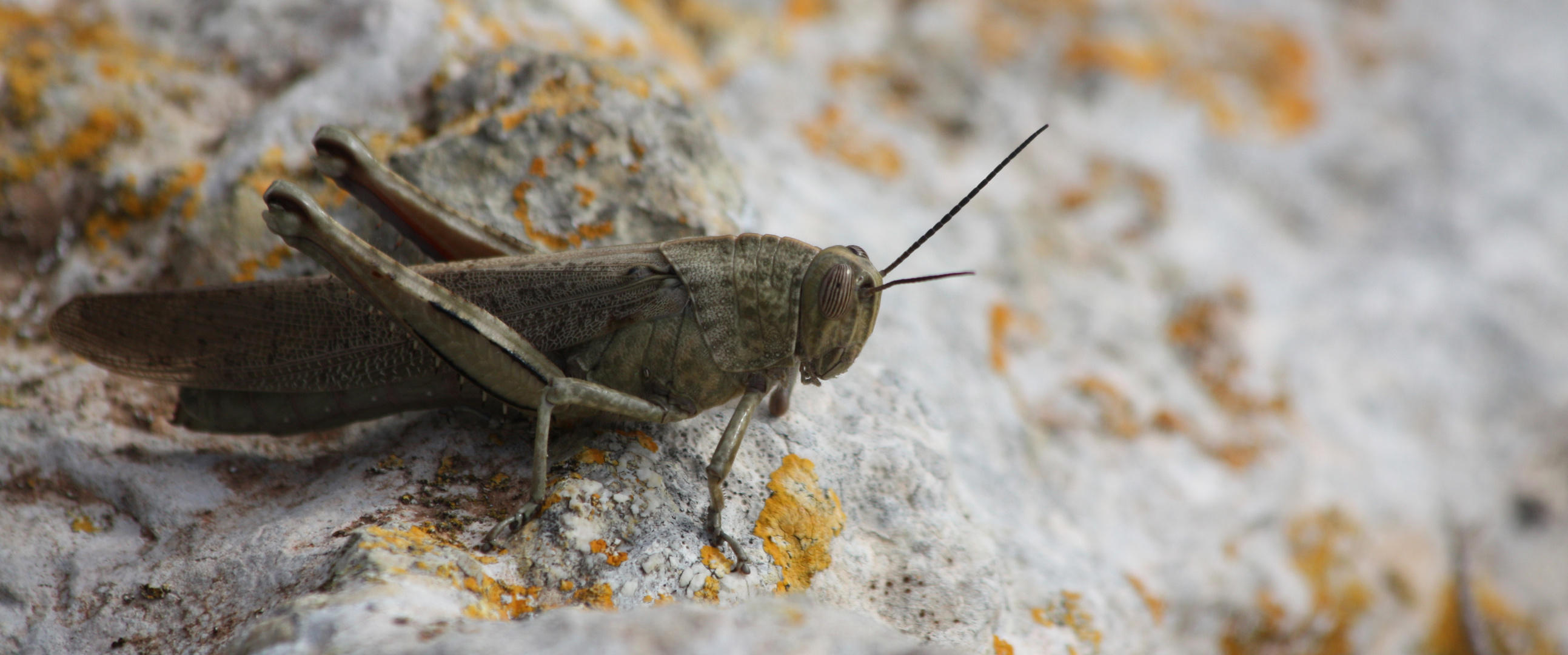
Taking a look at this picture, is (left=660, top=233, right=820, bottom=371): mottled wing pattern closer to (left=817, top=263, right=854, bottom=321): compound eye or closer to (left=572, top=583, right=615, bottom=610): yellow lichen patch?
(left=817, top=263, right=854, bottom=321): compound eye

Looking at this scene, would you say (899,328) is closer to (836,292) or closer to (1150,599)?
(836,292)

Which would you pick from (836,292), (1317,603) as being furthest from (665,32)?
(1317,603)

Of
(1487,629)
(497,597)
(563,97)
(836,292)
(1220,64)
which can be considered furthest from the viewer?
(1220,64)

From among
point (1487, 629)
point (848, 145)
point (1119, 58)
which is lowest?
point (1487, 629)

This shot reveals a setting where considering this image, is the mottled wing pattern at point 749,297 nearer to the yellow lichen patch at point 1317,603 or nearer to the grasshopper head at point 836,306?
the grasshopper head at point 836,306

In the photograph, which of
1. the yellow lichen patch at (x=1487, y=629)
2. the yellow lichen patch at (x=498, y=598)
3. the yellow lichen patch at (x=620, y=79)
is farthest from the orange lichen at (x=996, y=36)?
the yellow lichen patch at (x=498, y=598)

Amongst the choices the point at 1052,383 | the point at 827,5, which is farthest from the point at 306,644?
the point at 827,5
